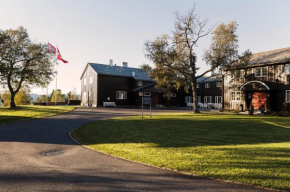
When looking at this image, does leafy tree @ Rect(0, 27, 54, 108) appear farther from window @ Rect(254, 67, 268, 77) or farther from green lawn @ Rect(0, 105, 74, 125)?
window @ Rect(254, 67, 268, 77)

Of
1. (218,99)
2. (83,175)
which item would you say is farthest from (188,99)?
(83,175)

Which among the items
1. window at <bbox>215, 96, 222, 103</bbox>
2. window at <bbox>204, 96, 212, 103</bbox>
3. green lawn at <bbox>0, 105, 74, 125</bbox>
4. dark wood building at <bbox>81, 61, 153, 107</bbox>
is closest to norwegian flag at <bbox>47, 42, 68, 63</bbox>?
dark wood building at <bbox>81, 61, 153, 107</bbox>

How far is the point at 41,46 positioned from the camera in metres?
38.5

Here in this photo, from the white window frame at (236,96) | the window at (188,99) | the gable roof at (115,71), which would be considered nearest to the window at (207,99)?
the window at (188,99)

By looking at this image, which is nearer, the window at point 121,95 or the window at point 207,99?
the window at point 121,95

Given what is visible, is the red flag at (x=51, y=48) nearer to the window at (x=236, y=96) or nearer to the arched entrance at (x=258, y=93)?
the window at (x=236, y=96)

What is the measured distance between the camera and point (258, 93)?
26.0m

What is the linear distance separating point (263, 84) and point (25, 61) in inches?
1495

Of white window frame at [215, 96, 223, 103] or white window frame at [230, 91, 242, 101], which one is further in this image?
white window frame at [215, 96, 223, 103]

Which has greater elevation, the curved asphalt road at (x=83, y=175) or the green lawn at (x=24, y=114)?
the green lawn at (x=24, y=114)

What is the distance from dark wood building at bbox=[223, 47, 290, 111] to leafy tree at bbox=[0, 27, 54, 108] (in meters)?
31.6

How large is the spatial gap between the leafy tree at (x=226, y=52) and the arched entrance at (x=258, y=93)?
3026 millimetres

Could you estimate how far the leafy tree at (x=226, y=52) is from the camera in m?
24.2

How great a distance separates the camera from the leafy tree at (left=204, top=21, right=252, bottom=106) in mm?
24203
